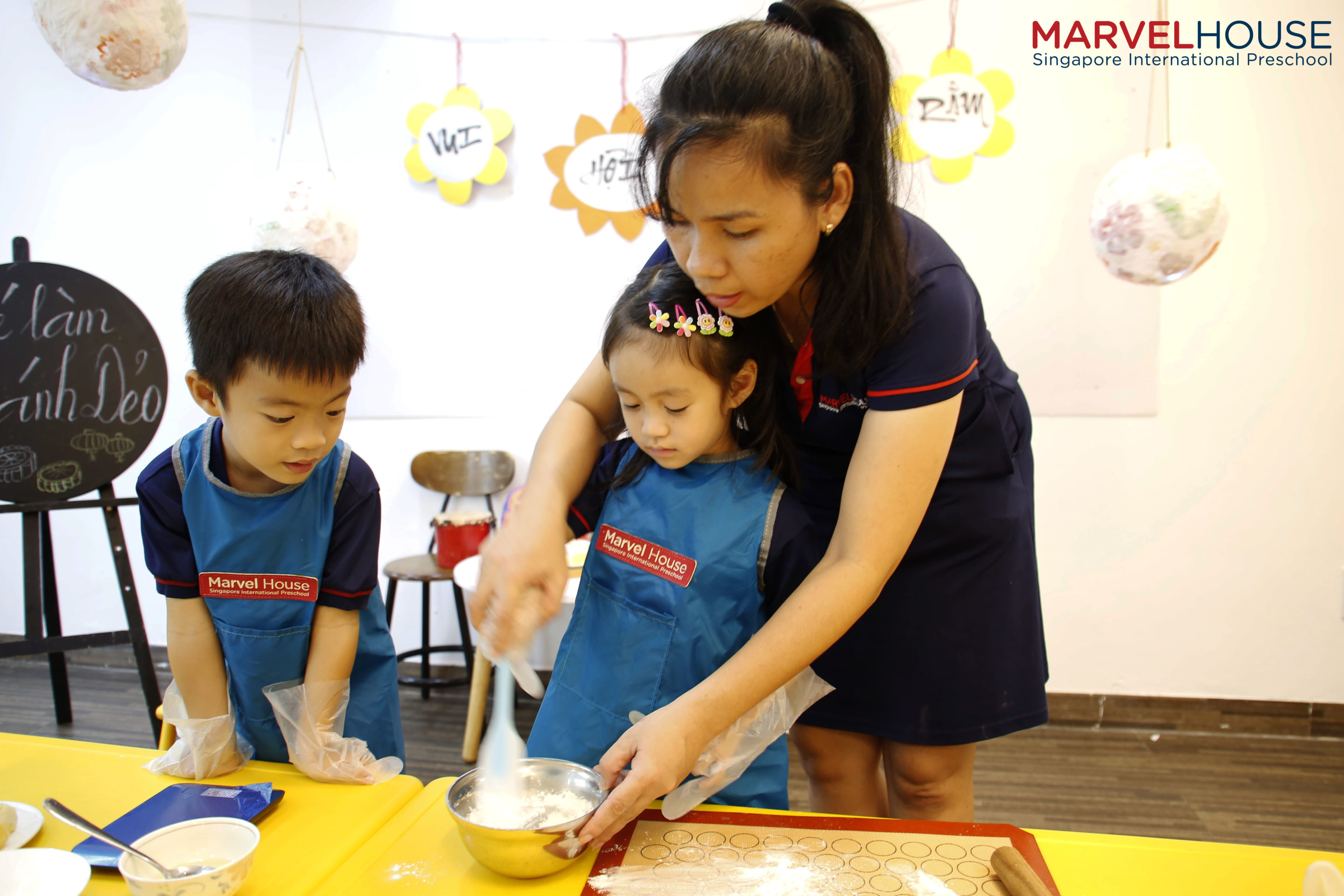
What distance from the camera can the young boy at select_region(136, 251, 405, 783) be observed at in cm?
101

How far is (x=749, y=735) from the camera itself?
934 millimetres

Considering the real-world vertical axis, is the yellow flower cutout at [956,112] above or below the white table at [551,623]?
above

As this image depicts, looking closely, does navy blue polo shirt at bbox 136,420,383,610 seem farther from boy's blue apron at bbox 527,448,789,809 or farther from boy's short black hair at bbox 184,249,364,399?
boy's blue apron at bbox 527,448,789,809

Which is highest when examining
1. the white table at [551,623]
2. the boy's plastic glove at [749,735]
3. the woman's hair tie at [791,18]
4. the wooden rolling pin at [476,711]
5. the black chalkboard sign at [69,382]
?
the woman's hair tie at [791,18]

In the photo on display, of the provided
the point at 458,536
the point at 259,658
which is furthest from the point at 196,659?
the point at 458,536

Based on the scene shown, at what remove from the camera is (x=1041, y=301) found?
2.75 m

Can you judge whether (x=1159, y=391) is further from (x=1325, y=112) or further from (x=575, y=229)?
(x=575, y=229)

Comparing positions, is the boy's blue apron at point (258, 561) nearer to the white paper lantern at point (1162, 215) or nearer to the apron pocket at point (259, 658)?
the apron pocket at point (259, 658)

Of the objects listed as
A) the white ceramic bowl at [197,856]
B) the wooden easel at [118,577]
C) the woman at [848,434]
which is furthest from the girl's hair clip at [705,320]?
the wooden easel at [118,577]

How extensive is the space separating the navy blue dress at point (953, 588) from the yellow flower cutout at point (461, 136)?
2073 millimetres

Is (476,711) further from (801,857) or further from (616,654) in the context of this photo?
(801,857)

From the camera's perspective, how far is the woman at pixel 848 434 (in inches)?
32.4

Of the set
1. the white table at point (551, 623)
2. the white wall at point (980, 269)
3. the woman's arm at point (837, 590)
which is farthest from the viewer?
the white wall at point (980, 269)

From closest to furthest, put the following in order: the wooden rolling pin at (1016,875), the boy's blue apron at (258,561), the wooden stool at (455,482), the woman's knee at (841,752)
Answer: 1. the wooden rolling pin at (1016,875)
2. the boy's blue apron at (258,561)
3. the woman's knee at (841,752)
4. the wooden stool at (455,482)
